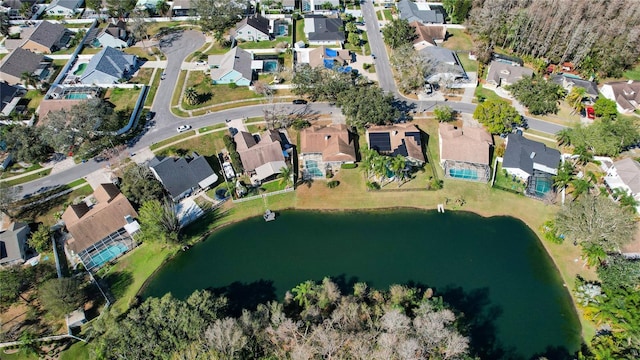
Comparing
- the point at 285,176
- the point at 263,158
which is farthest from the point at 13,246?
the point at 285,176

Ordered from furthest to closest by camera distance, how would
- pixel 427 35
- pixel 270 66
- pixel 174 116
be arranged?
pixel 427 35
pixel 270 66
pixel 174 116

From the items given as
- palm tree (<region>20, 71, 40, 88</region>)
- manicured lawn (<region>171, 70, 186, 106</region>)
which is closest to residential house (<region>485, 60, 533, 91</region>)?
manicured lawn (<region>171, 70, 186, 106</region>)

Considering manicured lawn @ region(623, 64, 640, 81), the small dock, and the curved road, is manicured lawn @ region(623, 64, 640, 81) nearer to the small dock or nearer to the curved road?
the curved road

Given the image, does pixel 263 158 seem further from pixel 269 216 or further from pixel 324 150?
pixel 324 150

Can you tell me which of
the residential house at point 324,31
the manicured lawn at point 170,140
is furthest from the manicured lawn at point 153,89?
the residential house at point 324,31

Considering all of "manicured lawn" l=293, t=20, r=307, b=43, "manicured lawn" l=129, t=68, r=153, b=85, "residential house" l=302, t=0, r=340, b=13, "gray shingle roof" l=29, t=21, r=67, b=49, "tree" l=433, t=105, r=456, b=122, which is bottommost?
"tree" l=433, t=105, r=456, b=122

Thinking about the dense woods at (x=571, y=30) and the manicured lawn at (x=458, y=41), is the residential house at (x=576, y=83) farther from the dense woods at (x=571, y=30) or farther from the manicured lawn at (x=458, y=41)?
the manicured lawn at (x=458, y=41)

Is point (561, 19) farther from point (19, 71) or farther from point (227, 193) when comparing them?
point (19, 71)
